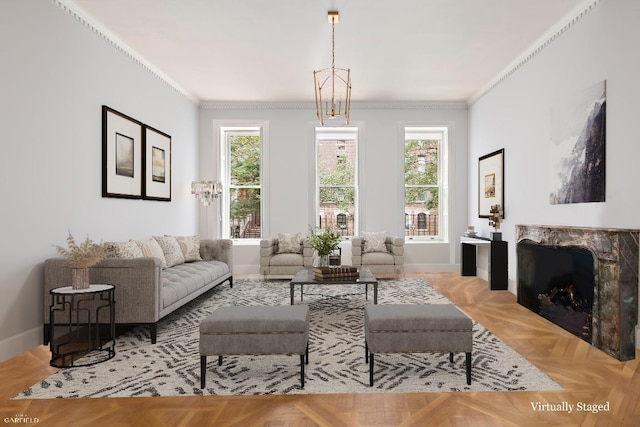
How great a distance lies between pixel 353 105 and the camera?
830 centimetres

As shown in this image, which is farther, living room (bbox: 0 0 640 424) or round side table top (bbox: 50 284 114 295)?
living room (bbox: 0 0 640 424)

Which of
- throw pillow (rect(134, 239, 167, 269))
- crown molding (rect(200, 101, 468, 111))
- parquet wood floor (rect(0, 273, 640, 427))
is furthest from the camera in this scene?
crown molding (rect(200, 101, 468, 111))

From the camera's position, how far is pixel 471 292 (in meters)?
6.27

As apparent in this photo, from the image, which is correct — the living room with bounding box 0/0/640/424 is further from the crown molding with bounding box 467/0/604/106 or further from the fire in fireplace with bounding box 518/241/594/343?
A: the fire in fireplace with bounding box 518/241/594/343

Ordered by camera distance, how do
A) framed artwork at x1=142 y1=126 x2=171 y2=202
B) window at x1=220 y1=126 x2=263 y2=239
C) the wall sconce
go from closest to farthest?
framed artwork at x1=142 y1=126 x2=171 y2=202
the wall sconce
window at x1=220 y1=126 x2=263 y2=239

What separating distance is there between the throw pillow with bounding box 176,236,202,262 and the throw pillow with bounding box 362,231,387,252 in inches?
117

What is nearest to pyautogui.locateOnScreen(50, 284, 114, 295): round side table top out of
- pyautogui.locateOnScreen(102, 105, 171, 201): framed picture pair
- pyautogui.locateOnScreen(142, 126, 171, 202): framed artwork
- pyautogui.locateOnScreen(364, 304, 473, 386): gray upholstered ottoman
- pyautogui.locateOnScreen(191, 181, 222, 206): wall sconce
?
pyautogui.locateOnScreen(102, 105, 171, 201): framed picture pair

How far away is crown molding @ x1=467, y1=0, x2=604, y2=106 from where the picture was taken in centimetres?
431

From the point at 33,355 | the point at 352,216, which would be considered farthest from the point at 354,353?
the point at 352,216

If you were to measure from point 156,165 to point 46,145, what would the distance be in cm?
234

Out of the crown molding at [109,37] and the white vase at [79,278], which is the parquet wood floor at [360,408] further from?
the crown molding at [109,37]

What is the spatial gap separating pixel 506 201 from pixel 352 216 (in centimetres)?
311

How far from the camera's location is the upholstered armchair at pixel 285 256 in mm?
7105

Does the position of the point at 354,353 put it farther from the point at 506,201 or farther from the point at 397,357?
the point at 506,201
